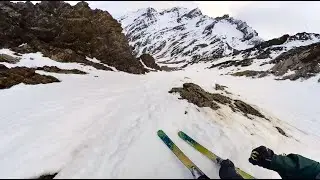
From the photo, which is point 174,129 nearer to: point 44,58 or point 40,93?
point 40,93

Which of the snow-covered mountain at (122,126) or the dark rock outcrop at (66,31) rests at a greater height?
the dark rock outcrop at (66,31)

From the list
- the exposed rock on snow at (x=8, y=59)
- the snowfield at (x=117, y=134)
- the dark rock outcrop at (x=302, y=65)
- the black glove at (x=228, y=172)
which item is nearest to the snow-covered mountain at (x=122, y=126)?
the snowfield at (x=117, y=134)

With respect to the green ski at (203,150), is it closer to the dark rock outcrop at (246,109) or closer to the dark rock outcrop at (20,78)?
the dark rock outcrop at (246,109)

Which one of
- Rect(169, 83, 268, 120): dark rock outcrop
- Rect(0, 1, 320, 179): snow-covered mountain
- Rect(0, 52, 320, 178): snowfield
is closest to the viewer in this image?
Rect(0, 52, 320, 178): snowfield

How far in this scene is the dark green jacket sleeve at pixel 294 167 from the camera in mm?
9352

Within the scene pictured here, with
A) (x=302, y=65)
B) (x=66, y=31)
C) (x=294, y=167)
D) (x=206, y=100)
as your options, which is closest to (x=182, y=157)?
(x=294, y=167)

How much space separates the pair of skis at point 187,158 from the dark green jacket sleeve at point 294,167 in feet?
2.90

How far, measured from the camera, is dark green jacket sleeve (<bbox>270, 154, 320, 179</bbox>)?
9.35 meters

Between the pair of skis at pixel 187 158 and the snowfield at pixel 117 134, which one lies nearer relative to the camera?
the pair of skis at pixel 187 158

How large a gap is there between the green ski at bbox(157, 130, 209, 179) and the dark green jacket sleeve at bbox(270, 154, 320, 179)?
180cm

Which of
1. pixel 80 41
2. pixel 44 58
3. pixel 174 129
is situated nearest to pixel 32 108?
pixel 174 129

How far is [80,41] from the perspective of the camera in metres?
47.4

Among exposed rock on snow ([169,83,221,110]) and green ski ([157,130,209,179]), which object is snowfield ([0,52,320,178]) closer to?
green ski ([157,130,209,179])

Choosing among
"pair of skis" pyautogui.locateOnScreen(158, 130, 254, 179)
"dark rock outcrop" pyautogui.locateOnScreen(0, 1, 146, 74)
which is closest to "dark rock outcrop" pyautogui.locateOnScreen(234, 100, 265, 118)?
"pair of skis" pyautogui.locateOnScreen(158, 130, 254, 179)
